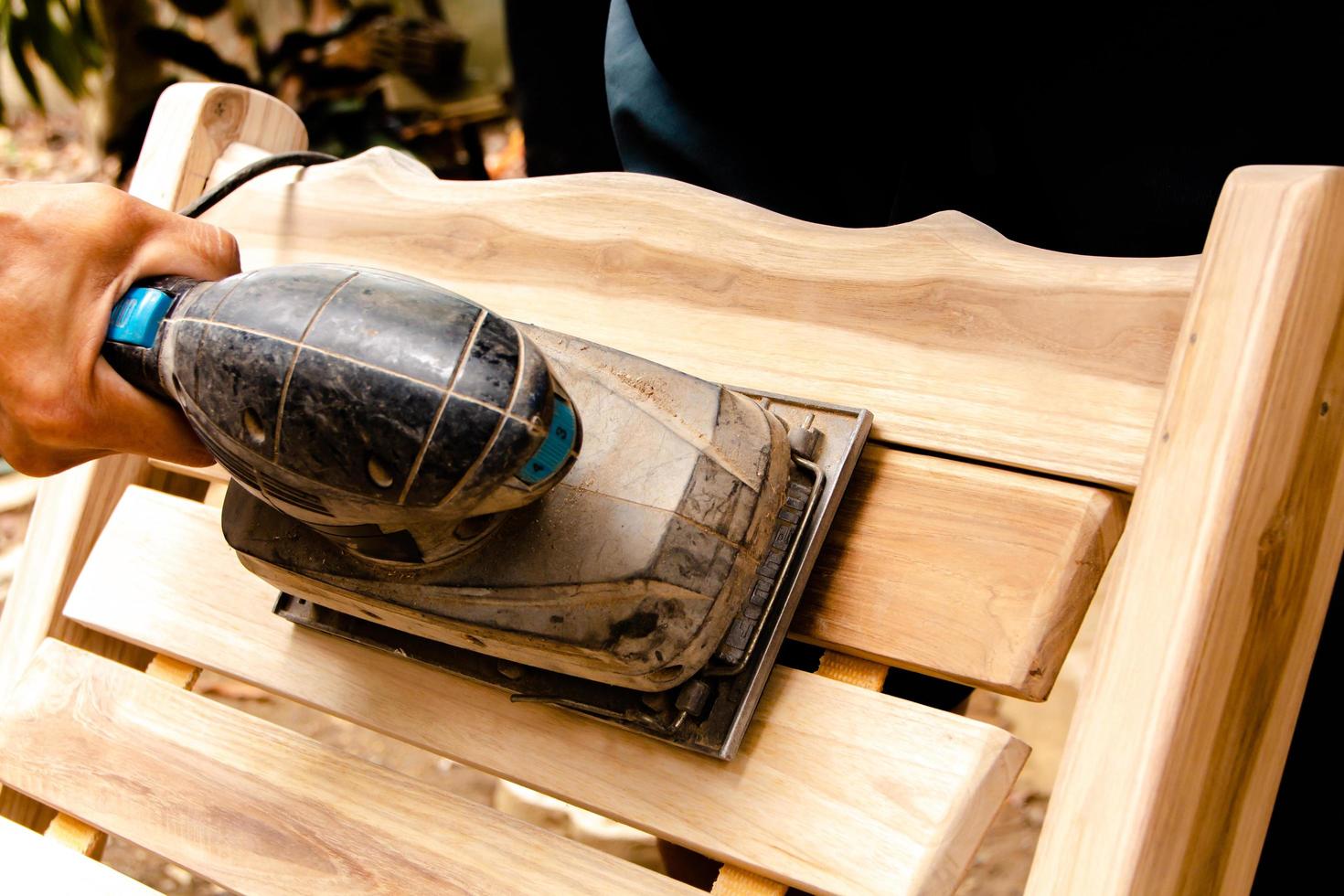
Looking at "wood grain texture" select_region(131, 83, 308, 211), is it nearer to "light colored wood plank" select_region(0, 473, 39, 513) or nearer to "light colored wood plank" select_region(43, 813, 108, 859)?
"light colored wood plank" select_region(43, 813, 108, 859)

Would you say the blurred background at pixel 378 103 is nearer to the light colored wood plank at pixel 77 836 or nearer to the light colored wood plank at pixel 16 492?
the light colored wood plank at pixel 16 492

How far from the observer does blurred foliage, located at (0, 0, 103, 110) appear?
81.6 inches

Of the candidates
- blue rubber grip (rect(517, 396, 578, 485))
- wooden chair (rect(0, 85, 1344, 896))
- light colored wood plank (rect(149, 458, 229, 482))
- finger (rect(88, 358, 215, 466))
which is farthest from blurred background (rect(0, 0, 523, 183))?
blue rubber grip (rect(517, 396, 578, 485))

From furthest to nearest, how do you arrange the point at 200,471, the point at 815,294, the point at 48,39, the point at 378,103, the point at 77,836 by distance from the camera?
the point at 378,103 → the point at 48,39 → the point at 200,471 → the point at 77,836 → the point at 815,294

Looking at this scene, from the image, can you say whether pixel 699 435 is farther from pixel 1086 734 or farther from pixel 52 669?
pixel 52 669

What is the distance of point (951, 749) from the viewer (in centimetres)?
58

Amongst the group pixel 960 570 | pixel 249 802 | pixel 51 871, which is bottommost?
pixel 51 871

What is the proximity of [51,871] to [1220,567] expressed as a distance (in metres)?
0.82

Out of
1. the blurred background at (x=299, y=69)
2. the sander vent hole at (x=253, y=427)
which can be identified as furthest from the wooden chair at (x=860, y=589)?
the blurred background at (x=299, y=69)

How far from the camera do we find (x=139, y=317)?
2.21ft

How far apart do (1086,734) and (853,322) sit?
1.01 ft

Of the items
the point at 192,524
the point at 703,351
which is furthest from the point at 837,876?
the point at 192,524

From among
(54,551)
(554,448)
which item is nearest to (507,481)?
(554,448)

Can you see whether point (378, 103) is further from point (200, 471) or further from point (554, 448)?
point (554, 448)
